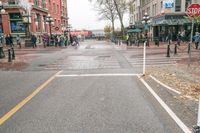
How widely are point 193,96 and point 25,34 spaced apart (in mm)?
32113

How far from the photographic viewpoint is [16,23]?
3500cm

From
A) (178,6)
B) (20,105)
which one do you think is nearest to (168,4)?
(178,6)

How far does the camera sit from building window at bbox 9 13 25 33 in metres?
34.7

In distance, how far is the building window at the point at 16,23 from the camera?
114 feet

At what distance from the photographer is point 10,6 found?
33812mm

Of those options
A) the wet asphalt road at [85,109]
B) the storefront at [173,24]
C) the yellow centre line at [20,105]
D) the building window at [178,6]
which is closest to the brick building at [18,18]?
the storefront at [173,24]

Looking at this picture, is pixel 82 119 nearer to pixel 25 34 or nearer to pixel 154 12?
pixel 25 34

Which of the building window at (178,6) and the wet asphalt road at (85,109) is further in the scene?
the building window at (178,6)

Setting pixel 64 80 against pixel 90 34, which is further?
pixel 90 34

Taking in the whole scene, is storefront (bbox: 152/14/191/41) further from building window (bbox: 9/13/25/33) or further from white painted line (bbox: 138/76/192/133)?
white painted line (bbox: 138/76/192/133)

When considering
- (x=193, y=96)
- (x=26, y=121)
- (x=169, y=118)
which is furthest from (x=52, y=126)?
(x=193, y=96)

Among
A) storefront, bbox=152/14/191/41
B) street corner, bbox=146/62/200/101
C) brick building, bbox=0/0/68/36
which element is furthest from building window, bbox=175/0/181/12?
street corner, bbox=146/62/200/101

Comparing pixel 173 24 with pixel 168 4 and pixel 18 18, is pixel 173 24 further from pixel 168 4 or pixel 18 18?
pixel 18 18

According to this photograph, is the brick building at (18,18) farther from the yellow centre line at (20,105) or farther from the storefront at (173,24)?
the yellow centre line at (20,105)
